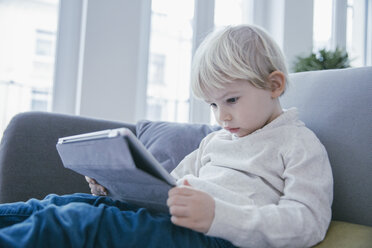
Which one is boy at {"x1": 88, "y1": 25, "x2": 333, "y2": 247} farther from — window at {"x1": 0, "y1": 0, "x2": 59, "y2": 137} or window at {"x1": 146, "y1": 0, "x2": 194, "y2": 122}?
window at {"x1": 146, "y1": 0, "x2": 194, "y2": 122}

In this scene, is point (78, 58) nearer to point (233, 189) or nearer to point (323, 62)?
point (323, 62)

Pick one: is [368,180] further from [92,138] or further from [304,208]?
[92,138]


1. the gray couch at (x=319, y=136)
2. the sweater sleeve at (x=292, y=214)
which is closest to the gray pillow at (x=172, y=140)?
the gray couch at (x=319, y=136)

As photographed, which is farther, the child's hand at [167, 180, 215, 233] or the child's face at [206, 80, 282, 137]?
the child's face at [206, 80, 282, 137]

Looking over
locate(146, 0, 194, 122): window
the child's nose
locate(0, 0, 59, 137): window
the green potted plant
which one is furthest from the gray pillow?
the green potted plant

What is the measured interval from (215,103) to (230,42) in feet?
0.49

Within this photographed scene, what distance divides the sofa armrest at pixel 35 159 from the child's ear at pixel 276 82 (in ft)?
2.30

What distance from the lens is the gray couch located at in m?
0.95

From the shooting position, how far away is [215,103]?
1.00m

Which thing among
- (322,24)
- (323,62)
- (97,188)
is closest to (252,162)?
(97,188)

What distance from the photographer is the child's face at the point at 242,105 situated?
3.13 ft

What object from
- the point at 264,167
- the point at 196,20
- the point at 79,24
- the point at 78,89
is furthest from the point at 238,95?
the point at 196,20

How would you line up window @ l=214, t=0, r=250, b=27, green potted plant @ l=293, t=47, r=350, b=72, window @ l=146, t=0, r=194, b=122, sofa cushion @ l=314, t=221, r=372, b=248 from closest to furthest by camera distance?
sofa cushion @ l=314, t=221, r=372, b=248
green potted plant @ l=293, t=47, r=350, b=72
window @ l=146, t=0, r=194, b=122
window @ l=214, t=0, r=250, b=27

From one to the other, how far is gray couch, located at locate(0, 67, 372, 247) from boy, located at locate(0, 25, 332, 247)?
10 cm
